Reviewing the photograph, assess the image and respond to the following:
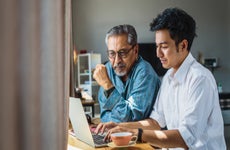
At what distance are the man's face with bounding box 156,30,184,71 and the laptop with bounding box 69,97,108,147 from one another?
453 mm

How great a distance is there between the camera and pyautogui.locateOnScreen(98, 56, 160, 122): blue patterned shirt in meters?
1.59

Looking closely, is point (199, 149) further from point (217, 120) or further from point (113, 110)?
point (113, 110)

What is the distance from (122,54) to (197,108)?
648mm

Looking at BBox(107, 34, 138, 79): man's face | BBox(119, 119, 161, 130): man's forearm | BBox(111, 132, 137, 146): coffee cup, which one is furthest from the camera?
BBox(107, 34, 138, 79): man's face

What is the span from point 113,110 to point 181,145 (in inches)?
22.3

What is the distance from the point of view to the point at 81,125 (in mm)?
1388

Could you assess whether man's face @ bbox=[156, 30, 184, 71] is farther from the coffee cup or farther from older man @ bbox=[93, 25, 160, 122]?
the coffee cup

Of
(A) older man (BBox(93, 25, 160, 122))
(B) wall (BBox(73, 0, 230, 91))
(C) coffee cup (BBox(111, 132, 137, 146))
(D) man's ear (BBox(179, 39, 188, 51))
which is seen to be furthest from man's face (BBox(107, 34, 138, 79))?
(B) wall (BBox(73, 0, 230, 91))

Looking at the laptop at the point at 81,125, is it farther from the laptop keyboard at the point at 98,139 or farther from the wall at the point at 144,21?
the wall at the point at 144,21

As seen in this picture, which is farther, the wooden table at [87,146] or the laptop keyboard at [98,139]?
the laptop keyboard at [98,139]

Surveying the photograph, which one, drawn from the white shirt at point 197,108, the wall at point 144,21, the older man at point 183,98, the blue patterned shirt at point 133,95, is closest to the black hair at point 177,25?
the older man at point 183,98

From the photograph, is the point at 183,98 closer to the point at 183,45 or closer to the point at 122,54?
the point at 183,45

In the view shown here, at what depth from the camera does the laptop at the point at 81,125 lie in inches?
52.2

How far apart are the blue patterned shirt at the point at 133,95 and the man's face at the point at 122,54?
33 mm
